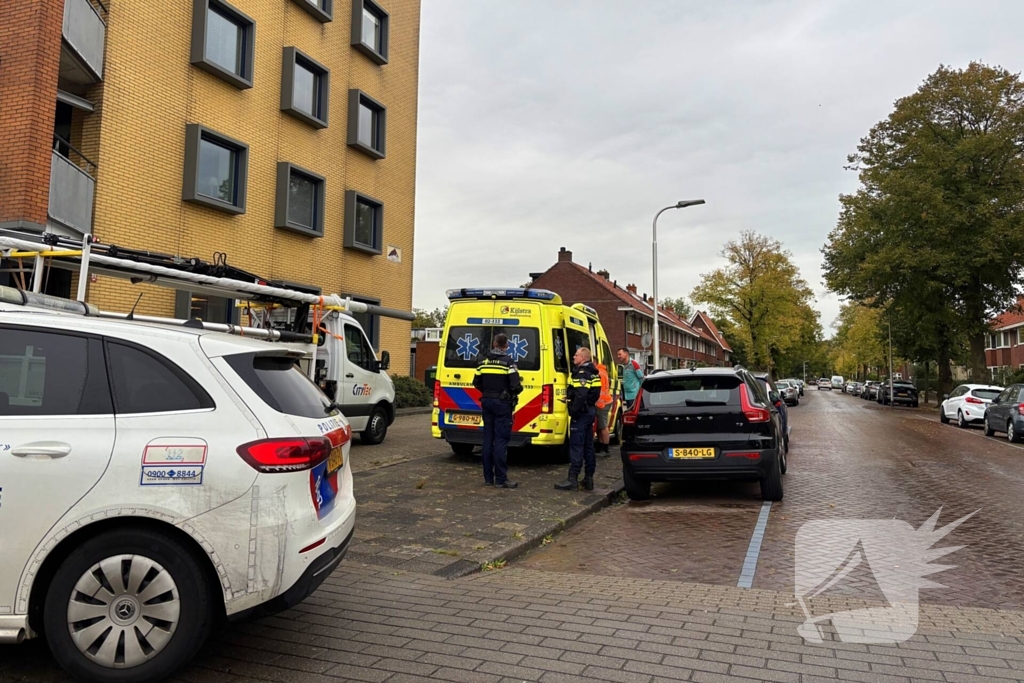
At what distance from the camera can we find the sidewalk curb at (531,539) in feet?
17.9

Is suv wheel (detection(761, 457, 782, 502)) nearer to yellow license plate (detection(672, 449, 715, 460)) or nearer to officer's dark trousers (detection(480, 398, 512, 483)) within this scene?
yellow license plate (detection(672, 449, 715, 460))

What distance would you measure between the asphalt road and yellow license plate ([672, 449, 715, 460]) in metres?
0.59

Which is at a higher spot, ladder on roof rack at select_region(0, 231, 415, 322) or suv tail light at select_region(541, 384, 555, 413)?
ladder on roof rack at select_region(0, 231, 415, 322)

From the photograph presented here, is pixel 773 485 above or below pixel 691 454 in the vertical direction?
below

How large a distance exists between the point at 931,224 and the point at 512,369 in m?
30.6

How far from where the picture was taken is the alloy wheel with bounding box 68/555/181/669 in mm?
3250

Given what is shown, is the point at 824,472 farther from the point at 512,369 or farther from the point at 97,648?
the point at 97,648

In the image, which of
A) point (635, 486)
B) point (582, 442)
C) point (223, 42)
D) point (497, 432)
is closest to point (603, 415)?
point (582, 442)

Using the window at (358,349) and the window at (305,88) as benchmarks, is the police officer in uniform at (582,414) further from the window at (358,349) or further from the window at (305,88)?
the window at (305,88)

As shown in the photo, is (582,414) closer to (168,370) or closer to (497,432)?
(497,432)

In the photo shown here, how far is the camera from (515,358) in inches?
421

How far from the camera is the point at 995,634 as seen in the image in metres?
4.26

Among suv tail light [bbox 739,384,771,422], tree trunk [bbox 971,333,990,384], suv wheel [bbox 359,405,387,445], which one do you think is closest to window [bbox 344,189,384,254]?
suv wheel [bbox 359,405,387,445]

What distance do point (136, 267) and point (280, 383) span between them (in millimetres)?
2680
